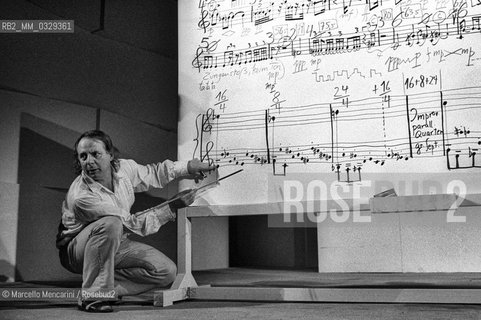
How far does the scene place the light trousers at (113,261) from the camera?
192cm

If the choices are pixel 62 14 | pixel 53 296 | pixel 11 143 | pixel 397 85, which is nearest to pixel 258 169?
pixel 397 85

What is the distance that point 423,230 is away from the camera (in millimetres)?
2855

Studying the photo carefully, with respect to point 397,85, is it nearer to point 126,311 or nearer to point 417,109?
point 417,109

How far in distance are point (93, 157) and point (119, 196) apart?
204mm

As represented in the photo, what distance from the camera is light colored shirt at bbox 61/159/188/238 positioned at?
2.12 meters

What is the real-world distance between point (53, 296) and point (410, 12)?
1.80m

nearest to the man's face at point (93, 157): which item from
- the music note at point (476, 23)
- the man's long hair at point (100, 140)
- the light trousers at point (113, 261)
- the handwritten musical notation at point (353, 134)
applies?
the man's long hair at point (100, 140)

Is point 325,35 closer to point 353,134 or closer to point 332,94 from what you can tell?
point 332,94

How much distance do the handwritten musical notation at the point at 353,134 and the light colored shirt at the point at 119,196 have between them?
237 millimetres

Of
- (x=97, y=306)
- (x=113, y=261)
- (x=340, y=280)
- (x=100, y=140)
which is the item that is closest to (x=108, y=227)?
(x=113, y=261)

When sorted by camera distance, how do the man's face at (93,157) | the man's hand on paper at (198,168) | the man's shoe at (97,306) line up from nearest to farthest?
the man's shoe at (97,306) → the man's hand on paper at (198,168) → the man's face at (93,157)

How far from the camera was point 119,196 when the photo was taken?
7.55 feet
